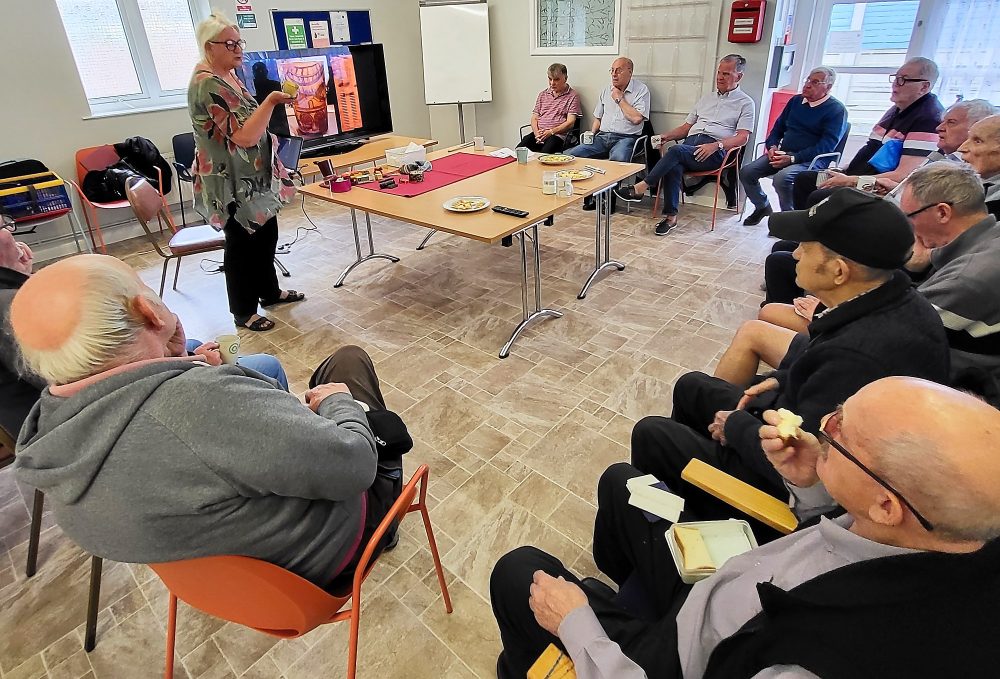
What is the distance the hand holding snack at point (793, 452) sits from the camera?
117 cm

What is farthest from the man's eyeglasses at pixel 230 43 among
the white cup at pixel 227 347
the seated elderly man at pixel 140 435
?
the seated elderly man at pixel 140 435

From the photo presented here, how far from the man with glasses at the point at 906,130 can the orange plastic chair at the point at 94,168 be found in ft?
17.4

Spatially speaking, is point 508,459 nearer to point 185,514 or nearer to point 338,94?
point 185,514

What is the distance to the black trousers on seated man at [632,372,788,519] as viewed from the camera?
141cm

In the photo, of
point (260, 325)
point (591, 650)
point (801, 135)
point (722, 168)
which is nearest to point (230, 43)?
point (260, 325)

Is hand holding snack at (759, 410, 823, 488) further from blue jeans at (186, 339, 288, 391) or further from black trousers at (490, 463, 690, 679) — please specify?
blue jeans at (186, 339, 288, 391)

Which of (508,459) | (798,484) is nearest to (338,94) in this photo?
(508,459)

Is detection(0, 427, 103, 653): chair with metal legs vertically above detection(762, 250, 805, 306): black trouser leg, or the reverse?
detection(762, 250, 805, 306): black trouser leg

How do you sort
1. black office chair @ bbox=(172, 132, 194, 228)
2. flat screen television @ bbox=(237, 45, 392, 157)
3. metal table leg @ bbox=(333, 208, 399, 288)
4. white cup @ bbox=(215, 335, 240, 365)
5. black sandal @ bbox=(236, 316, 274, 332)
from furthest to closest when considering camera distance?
black office chair @ bbox=(172, 132, 194, 228), flat screen television @ bbox=(237, 45, 392, 157), metal table leg @ bbox=(333, 208, 399, 288), black sandal @ bbox=(236, 316, 274, 332), white cup @ bbox=(215, 335, 240, 365)

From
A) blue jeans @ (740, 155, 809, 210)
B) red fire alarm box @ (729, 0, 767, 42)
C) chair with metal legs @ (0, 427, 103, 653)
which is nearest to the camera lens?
chair with metal legs @ (0, 427, 103, 653)

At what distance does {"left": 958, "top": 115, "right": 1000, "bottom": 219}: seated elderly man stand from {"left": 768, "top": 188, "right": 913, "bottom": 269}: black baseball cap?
49.4 inches

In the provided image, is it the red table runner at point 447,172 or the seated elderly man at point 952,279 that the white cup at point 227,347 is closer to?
the seated elderly man at point 952,279

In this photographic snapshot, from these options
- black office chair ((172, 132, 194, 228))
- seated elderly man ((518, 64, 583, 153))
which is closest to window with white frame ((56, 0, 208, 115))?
black office chair ((172, 132, 194, 228))

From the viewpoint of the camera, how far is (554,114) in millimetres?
5352
